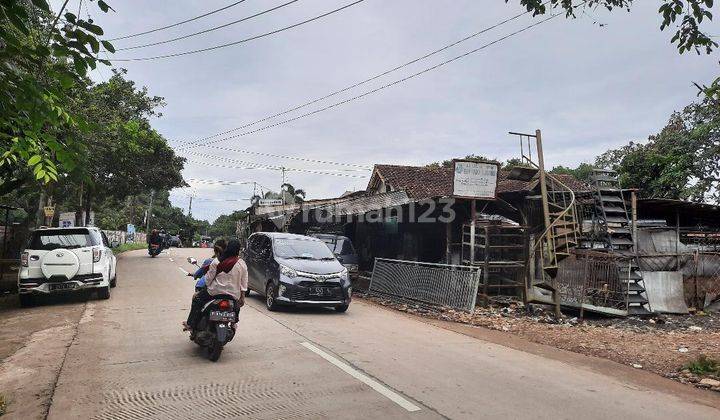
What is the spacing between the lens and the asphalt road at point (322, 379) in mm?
4668

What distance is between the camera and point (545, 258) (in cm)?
1307

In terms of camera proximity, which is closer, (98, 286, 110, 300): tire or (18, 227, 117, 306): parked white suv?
(18, 227, 117, 306): parked white suv

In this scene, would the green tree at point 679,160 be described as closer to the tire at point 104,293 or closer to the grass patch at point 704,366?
the grass patch at point 704,366

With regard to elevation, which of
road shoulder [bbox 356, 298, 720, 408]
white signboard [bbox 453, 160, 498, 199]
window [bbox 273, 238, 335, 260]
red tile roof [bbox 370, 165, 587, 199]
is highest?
red tile roof [bbox 370, 165, 587, 199]

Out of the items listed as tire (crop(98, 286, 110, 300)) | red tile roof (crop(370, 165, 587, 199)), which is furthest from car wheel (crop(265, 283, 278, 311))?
red tile roof (crop(370, 165, 587, 199))

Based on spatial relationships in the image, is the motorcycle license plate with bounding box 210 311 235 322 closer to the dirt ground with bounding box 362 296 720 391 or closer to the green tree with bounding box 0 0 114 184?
the green tree with bounding box 0 0 114 184

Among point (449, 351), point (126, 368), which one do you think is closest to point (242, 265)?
point (126, 368)

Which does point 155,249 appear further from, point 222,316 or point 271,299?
point 222,316

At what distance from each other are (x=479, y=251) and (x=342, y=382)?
36.3 feet

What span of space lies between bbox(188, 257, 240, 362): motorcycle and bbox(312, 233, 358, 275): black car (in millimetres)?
9480

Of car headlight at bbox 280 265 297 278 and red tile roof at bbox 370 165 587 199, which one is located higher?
red tile roof at bbox 370 165 587 199

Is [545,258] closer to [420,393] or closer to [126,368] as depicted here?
[420,393]

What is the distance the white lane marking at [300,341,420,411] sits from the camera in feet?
15.8

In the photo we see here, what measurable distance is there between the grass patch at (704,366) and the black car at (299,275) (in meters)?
6.35
